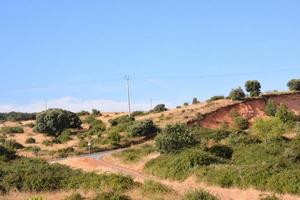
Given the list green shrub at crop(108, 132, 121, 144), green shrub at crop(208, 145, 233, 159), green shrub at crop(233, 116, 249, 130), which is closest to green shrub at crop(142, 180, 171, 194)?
green shrub at crop(208, 145, 233, 159)

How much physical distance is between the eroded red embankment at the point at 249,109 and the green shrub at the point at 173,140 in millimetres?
34246

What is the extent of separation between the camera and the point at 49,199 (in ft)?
90.5

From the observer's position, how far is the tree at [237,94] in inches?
3775

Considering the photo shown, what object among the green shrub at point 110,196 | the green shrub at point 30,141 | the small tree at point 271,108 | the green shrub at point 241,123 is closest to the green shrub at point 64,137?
the green shrub at point 30,141

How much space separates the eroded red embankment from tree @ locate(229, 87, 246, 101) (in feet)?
6.66

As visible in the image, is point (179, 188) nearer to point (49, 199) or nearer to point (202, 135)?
point (49, 199)

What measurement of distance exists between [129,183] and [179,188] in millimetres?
2951

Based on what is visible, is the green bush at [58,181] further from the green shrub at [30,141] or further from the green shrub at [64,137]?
the green shrub at [30,141]

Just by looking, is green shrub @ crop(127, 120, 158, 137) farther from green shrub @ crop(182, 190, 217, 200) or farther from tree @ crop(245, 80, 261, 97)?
green shrub @ crop(182, 190, 217, 200)

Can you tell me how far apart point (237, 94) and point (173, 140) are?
49467 mm

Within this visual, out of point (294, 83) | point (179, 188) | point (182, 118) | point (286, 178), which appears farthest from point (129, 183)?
point (294, 83)

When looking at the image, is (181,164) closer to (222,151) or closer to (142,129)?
(222,151)

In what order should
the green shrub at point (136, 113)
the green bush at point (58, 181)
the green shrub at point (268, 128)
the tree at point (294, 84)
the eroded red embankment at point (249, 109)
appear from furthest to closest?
1. the green shrub at point (136, 113)
2. the tree at point (294, 84)
3. the eroded red embankment at point (249, 109)
4. the green shrub at point (268, 128)
5. the green bush at point (58, 181)

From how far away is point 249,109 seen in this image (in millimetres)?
92312
